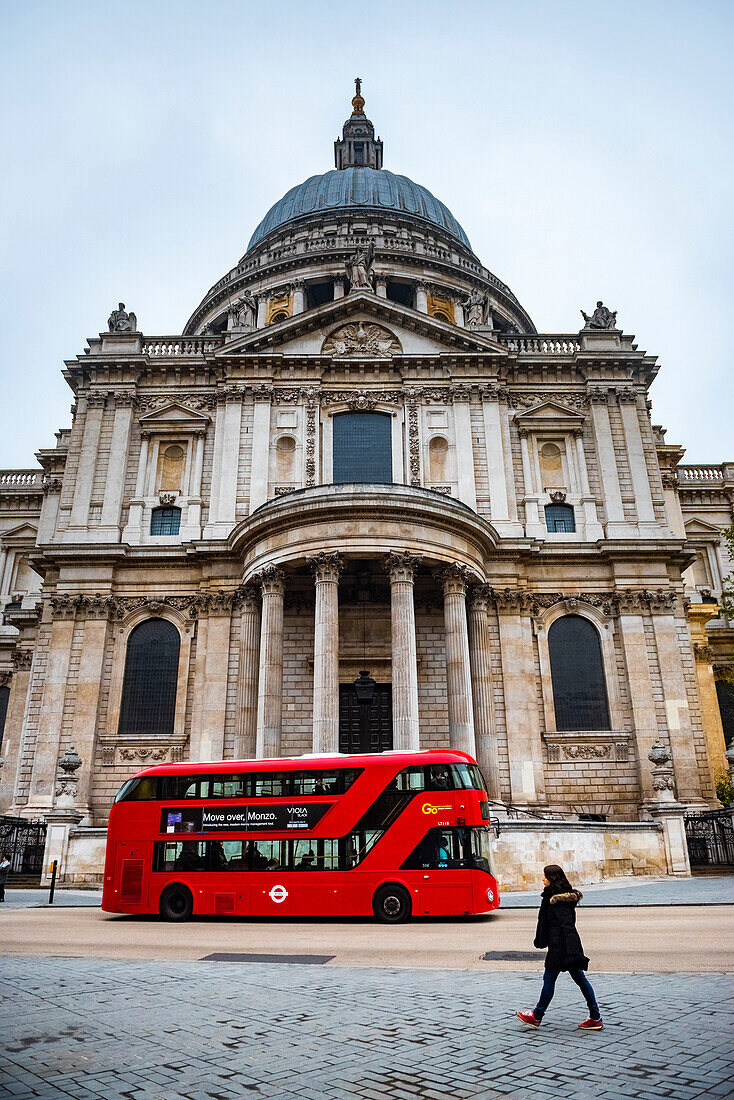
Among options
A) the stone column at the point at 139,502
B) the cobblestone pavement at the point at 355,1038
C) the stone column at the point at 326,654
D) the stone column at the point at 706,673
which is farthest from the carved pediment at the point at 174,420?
the cobblestone pavement at the point at 355,1038

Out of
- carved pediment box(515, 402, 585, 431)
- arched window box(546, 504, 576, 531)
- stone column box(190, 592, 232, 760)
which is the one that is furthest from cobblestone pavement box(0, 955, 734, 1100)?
carved pediment box(515, 402, 585, 431)

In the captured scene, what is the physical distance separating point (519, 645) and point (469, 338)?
1465 centimetres

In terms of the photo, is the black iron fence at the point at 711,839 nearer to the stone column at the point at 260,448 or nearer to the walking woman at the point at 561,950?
the stone column at the point at 260,448

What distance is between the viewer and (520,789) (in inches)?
1277

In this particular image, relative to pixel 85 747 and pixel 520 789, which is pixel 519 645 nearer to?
pixel 520 789

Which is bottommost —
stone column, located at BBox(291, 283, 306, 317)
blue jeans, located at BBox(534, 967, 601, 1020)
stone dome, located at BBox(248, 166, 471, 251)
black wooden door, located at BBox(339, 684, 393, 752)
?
blue jeans, located at BBox(534, 967, 601, 1020)

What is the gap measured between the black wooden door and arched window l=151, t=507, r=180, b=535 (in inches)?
411

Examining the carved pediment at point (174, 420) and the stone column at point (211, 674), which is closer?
the stone column at point (211, 674)

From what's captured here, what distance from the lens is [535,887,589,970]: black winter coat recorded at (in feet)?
25.0

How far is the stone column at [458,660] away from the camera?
29.9m

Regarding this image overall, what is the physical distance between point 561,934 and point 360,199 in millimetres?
61601

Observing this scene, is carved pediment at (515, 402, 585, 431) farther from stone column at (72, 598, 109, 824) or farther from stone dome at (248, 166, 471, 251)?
stone dome at (248, 166, 471, 251)

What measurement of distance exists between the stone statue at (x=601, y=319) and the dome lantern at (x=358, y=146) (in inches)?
1505

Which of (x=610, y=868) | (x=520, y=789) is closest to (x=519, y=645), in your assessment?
(x=520, y=789)
